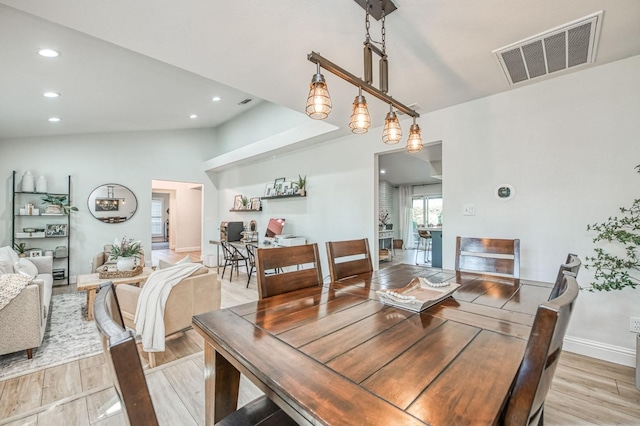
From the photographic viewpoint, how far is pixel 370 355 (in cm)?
87

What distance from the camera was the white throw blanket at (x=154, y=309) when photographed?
2.27 metres

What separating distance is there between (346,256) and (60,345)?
2849 mm

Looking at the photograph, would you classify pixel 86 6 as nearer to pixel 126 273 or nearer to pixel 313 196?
pixel 126 273

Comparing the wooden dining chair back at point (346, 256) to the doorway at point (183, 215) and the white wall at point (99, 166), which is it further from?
the doorway at point (183, 215)

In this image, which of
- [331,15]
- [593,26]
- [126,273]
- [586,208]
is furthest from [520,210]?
[126,273]

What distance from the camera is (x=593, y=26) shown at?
180cm

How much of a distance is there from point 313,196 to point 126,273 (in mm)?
2792

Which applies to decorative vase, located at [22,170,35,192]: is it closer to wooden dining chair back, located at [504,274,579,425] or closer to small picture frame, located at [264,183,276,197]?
small picture frame, located at [264,183,276,197]

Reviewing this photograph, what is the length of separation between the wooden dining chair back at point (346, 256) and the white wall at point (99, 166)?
573cm

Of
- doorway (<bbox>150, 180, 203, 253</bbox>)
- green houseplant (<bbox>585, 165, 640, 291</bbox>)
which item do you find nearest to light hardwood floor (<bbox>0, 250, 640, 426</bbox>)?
green houseplant (<bbox>585, 165, 640, 291</bbox>)

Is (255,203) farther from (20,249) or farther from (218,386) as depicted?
(218,386)

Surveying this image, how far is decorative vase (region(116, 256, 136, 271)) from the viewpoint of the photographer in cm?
369

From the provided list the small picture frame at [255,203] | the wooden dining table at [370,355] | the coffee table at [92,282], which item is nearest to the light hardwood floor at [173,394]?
the wooden dining table at [370,355]

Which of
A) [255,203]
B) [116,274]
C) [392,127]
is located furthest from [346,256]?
[255,203]
